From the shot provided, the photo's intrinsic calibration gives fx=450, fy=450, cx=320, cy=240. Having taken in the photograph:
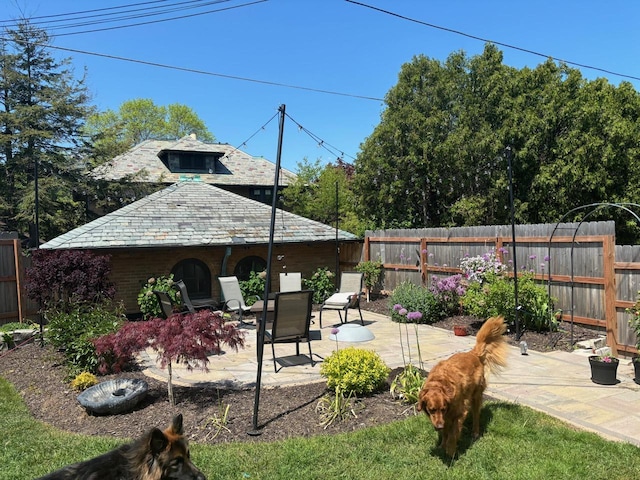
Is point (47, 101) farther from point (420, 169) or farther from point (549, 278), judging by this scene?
point (549, 278)

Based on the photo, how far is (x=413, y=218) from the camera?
20.4 m

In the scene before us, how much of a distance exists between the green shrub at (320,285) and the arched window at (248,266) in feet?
4.50

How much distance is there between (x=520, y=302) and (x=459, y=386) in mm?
5435

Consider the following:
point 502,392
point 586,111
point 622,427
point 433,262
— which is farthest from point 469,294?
point 586,111

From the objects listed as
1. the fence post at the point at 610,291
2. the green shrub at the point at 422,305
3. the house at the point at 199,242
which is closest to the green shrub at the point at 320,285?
the house at the point at 199,242

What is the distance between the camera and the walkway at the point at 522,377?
479cm

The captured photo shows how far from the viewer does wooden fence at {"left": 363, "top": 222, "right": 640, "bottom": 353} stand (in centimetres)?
733

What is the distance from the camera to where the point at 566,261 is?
872cm

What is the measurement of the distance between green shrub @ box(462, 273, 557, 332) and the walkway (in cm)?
78

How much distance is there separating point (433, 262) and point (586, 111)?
8.99 meters

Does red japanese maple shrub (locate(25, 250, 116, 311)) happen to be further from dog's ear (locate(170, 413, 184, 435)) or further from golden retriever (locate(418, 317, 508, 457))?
golden retriever (locate(418, 317, 508, 457))

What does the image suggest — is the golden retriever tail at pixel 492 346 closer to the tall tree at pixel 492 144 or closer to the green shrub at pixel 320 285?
the green shrub at pixel 320 285

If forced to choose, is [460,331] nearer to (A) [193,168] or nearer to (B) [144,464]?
(B) [144,464]

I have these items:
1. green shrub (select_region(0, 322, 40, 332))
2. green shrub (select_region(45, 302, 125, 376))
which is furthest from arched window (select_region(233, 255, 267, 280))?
green shrub (select_region(45, 302, 125, 376))
